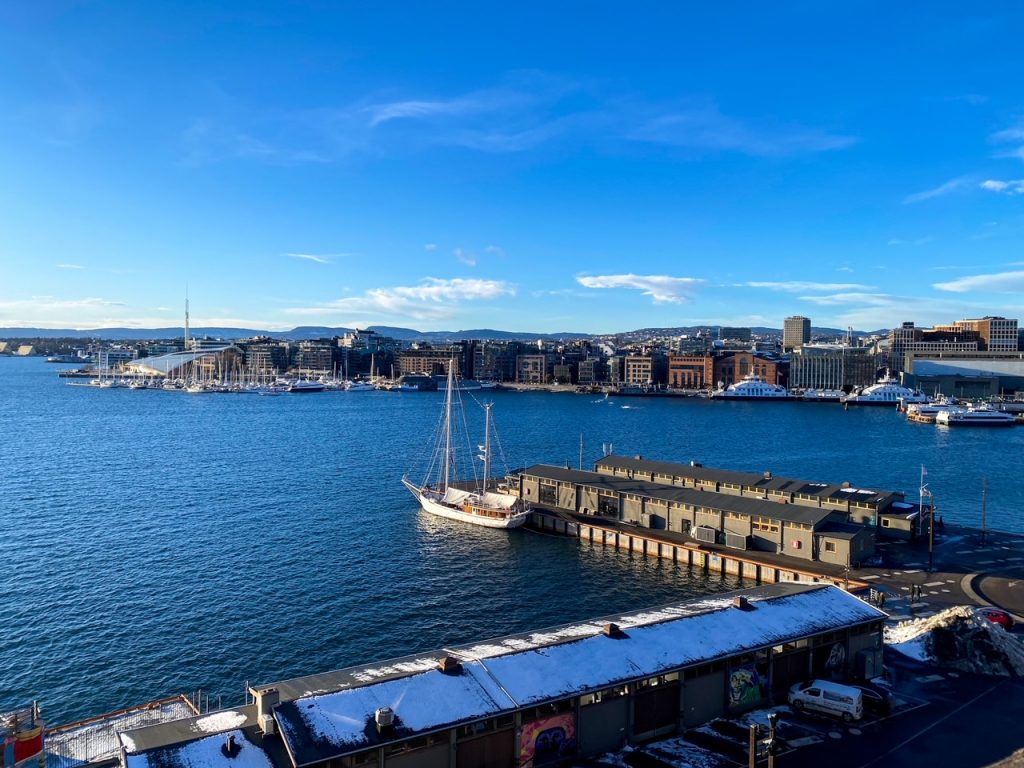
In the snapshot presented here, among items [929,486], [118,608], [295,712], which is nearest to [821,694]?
[295,712]

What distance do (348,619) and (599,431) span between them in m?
79.5

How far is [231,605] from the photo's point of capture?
3241 centimetres

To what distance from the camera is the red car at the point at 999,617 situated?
24984 millimetres

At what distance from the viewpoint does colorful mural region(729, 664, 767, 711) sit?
1872cm

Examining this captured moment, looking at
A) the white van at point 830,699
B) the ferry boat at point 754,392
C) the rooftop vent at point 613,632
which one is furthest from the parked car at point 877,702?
the ferry boat at point 754,392

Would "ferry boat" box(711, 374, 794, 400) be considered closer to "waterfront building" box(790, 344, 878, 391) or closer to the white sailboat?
"waterfront building" box(790, 344, 878, 391)

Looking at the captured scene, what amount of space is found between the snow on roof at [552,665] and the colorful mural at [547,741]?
72 cm

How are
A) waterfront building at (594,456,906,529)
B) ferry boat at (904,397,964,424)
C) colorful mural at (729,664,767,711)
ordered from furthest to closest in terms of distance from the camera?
1. ferry boat at (904,397,964,424)
2. waterfront building at (594,456,906,529)
3. colorful mural at (729,664,767,711)

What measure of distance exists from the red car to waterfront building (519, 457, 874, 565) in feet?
25.1

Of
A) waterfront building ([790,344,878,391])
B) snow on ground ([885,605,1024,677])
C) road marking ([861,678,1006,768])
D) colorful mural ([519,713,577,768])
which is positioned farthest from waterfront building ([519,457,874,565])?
waterfront building ([790,344,878,391])

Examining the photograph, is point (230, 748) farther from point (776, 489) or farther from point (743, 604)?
point (776, 489)

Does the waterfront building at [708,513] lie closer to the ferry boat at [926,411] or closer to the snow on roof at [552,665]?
the snow on roof at [552,665]

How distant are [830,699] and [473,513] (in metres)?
31.9

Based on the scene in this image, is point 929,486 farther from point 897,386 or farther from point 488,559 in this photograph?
point 897,386
